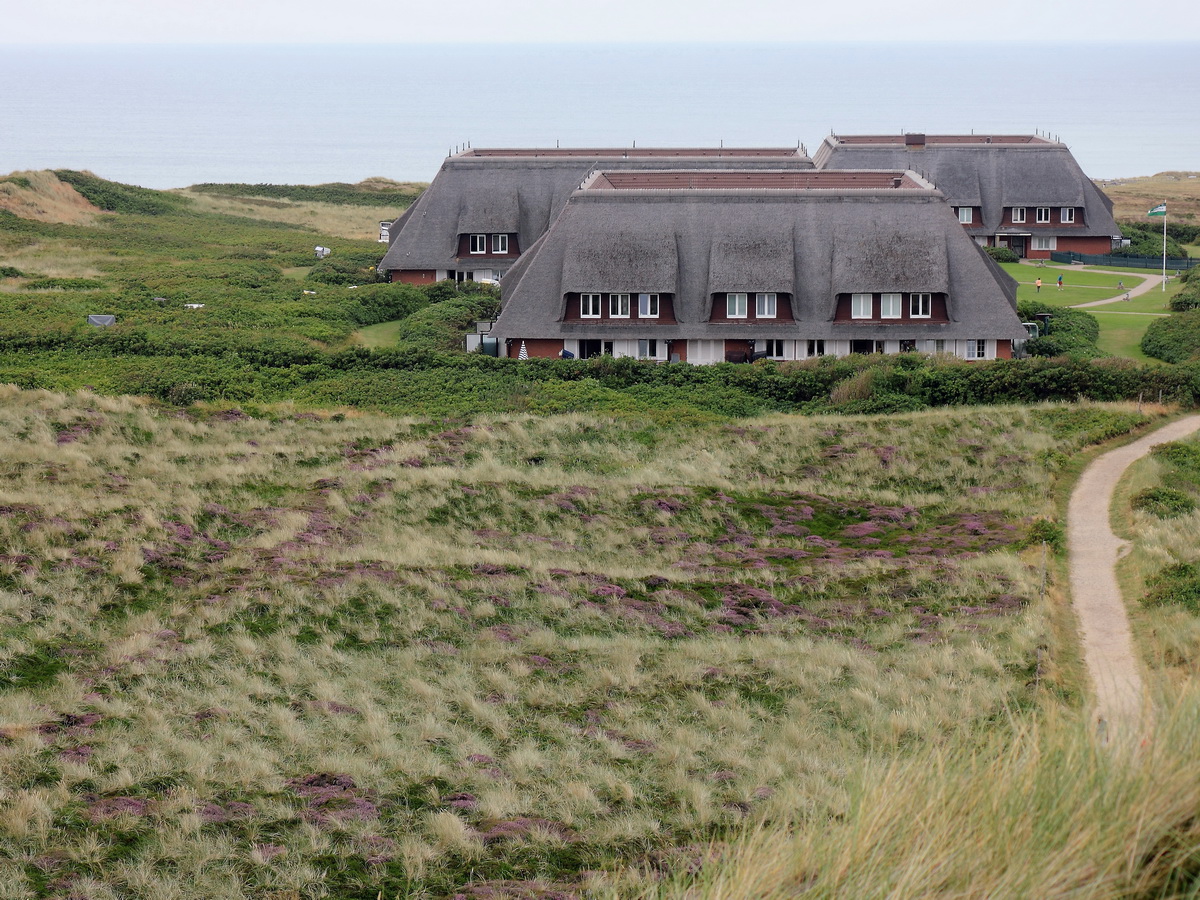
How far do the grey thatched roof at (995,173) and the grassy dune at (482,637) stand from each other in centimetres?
3861

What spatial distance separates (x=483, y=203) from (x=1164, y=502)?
145 feet

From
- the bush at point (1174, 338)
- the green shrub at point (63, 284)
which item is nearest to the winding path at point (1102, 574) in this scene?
the bush at point (1174, 338)

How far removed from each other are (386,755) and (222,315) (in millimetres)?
40317

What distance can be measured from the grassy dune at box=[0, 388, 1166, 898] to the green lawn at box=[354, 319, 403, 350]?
1529cm

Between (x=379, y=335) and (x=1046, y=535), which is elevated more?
(x=379, y=335)

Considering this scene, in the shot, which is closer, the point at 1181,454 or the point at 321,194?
the point at 1181,454

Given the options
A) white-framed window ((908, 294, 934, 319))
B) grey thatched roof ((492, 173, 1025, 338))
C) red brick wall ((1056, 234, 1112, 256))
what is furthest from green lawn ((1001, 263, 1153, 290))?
white-framed window ((908, 294, 934, 319))

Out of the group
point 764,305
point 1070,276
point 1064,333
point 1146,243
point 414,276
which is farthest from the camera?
point 1146,243

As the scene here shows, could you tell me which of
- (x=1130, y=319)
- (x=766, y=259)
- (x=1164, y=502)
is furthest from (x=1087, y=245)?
(x=1164, y=502)

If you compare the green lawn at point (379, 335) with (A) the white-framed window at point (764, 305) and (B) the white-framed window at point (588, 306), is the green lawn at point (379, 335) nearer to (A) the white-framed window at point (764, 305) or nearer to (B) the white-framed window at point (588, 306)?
(B) the white-framed window at point (588, 306)

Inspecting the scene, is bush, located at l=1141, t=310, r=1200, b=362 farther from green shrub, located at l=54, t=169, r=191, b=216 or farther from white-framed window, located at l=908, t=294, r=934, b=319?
green shrub, located at l=54, t=169, r=191, b=216

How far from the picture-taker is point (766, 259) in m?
46.9

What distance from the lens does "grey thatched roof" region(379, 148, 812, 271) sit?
206ft

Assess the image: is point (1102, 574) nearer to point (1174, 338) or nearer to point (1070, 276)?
point (1174, 338)
